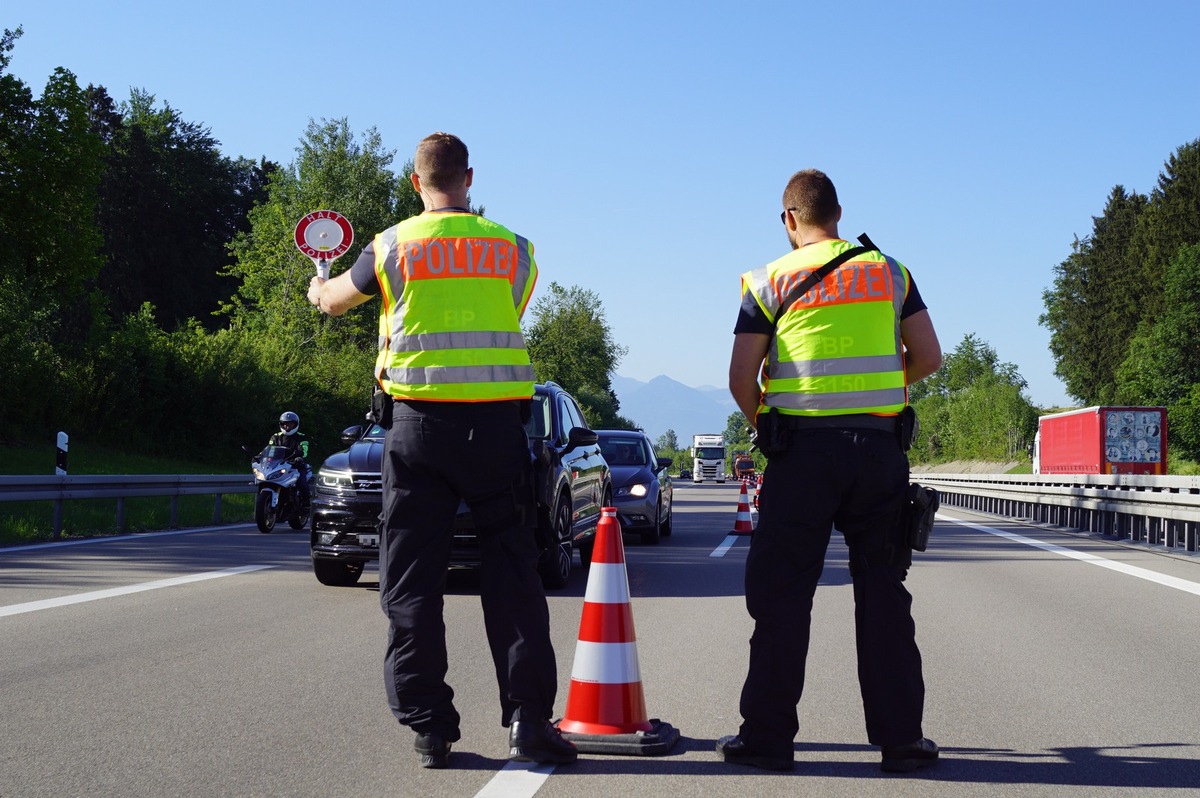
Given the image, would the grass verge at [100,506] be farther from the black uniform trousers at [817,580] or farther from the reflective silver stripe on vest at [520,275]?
the black uniform trousers at [817,580]

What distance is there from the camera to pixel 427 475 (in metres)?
5.02

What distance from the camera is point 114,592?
33.9ft

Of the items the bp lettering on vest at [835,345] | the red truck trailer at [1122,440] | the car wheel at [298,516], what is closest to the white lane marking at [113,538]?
the car wheel at [298,516]

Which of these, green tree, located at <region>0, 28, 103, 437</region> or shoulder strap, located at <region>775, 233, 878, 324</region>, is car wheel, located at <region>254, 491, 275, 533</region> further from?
green tree, located at <region>0, 28, 103, 437</region>

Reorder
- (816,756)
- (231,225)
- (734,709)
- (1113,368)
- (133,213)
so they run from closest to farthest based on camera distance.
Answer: (816,756) < (734,709) < (133,213) < (231,225) < (1113,368)

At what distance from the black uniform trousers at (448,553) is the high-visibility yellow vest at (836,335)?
41.5 inches

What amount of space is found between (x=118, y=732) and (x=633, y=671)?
2.05m

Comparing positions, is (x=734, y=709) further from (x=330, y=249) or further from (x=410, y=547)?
(x=330, y=249)

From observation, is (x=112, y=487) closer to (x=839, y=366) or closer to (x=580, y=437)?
(x=580, y=437)

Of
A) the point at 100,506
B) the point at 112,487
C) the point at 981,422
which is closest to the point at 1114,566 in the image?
the point at 112,487

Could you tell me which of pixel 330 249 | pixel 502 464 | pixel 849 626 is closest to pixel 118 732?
pixel 502 464

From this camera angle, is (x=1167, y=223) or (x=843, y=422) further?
(x=1167, y=223)

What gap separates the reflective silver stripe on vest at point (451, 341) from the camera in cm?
507

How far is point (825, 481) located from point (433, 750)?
1718 millimetres
